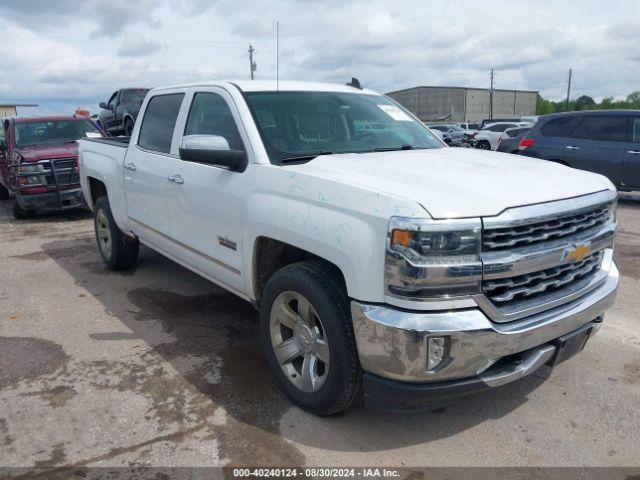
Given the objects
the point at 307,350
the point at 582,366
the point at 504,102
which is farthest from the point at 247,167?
the point at 504,102

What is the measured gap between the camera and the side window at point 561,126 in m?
10.6

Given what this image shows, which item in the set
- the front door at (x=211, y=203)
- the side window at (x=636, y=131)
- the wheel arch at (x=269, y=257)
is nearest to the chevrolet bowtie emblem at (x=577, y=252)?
the wheel arch at (x=269, y=257)

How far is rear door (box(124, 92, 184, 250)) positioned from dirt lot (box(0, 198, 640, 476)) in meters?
0.79

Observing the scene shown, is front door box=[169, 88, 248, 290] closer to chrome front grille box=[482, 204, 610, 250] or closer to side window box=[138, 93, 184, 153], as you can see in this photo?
side window box=[138, 93, 184, 153]

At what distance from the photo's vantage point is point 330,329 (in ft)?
9.22

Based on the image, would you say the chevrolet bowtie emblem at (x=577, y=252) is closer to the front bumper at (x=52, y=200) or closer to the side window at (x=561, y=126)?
the front bumper at (x=52, y=200)

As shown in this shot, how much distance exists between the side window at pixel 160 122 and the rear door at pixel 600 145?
815cm

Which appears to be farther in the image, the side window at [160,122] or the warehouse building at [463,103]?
the warehouse building at [463,103]

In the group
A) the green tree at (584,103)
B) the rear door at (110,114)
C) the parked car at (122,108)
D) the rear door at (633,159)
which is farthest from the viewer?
the green tree at (584,103)

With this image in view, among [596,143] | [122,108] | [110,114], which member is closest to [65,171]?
[122,108]

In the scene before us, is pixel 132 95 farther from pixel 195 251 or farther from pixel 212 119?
pixel 195 251

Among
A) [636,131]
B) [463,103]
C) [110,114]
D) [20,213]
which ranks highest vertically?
[463,103]

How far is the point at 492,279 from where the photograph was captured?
2.56 meters

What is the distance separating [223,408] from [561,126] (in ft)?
31.7
